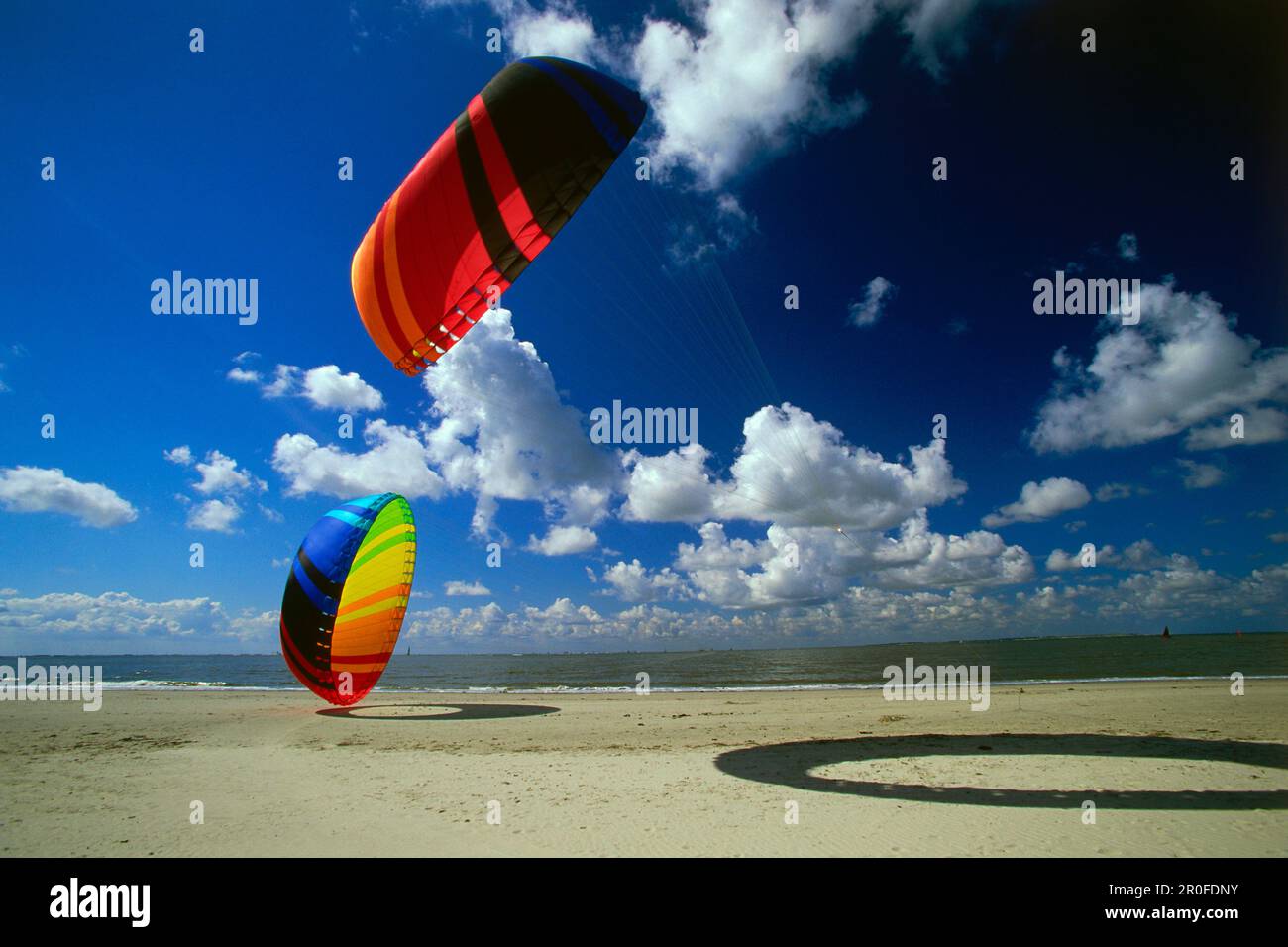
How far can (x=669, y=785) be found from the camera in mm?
7133

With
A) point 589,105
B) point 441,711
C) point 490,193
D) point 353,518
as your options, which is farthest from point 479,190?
point 441,711

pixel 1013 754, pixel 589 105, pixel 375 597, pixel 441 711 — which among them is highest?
pixel 589 105

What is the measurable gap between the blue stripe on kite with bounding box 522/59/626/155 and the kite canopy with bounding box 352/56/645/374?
1cm

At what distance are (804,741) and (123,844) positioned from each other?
9100 millimetres

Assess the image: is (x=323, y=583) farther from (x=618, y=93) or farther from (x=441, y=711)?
(x=618, y=93)

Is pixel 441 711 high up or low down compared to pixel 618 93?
down


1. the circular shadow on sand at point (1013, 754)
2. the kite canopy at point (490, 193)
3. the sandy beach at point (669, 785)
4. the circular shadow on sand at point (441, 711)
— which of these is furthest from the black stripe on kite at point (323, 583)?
the circular shadow on sand at point (1013, 754)

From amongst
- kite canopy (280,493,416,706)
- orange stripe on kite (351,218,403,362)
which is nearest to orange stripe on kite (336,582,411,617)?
kite canopy (280,493,416,706)

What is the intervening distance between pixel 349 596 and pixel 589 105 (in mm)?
11606

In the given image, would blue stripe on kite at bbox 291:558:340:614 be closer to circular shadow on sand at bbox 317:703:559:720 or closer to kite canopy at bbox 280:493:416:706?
kite canopy at bbox 280:493:416:706

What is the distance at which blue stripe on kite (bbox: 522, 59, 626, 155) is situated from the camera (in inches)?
269

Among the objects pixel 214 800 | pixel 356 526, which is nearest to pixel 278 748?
pixel 214 800
